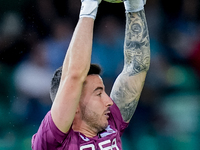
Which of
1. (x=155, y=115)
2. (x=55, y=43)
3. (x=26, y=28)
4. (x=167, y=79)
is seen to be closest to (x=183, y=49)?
(x=167, y=79)

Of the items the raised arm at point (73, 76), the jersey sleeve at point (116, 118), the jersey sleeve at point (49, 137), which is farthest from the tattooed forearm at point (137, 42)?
the jersey sleeve at point (49, 137)

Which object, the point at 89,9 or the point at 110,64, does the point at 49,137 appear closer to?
the point at 89,9

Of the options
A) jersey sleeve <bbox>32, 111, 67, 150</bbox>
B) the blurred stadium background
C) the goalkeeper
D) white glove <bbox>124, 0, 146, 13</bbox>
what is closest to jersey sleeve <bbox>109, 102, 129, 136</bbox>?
the goalkeeper

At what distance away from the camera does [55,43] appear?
11.8 feet

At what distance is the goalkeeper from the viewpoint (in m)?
1.39

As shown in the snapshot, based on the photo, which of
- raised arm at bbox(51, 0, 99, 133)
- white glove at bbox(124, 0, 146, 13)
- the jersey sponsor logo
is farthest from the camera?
white glove at bbox(124, 0, 146, 13)

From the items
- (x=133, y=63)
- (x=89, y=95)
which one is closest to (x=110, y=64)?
(x=133, y=63)

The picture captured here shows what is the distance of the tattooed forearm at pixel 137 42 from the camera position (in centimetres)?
189

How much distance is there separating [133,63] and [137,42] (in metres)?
0.14

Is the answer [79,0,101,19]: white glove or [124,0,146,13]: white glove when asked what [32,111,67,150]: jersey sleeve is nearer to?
[79,0,101,19]: white glove

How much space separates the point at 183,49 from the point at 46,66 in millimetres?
1694

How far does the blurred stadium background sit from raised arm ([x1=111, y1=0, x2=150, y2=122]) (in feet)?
5.30

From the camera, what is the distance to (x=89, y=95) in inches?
66.0

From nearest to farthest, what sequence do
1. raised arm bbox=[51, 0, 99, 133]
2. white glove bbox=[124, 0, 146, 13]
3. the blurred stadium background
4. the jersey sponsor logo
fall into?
raised arm bbox=[51, 0, 99, 133] < the jersey sponsor logo < white glove bbox=[124, 0, 146, 13] < the blurred stadium background
